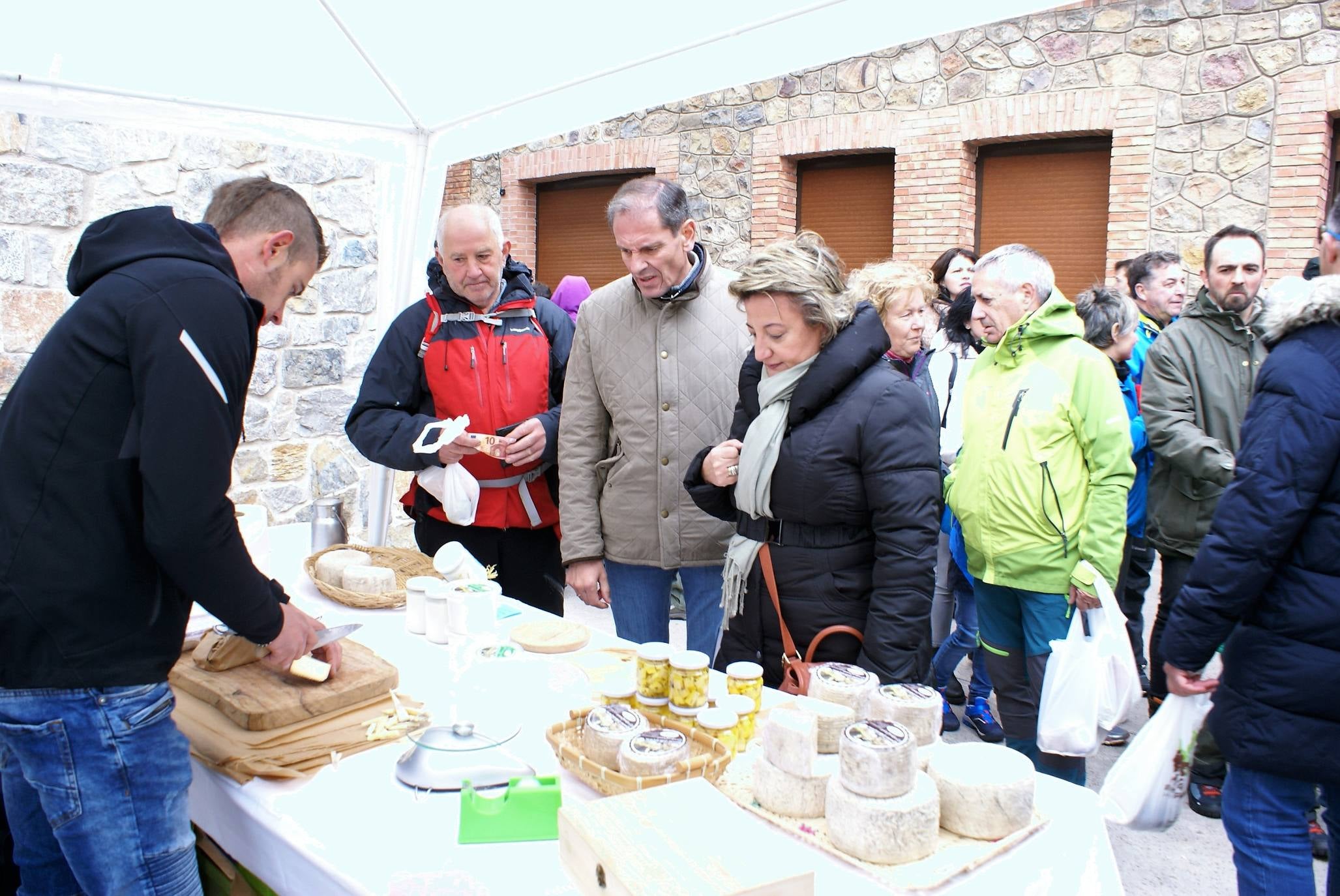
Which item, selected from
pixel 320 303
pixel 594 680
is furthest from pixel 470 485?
pixel 320 303

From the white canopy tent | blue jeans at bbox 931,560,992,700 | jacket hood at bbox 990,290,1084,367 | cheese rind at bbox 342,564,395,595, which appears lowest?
blue jeans at bbox 931,560,992,700

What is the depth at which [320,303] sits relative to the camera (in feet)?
15.5

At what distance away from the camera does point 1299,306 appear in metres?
1.90

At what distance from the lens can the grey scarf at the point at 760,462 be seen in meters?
2.25

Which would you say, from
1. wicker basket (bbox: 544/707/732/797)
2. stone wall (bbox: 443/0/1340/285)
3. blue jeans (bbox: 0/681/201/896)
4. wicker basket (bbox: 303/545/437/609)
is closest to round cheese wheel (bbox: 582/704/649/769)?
wicker basket (bbox: 544/707/732/797)

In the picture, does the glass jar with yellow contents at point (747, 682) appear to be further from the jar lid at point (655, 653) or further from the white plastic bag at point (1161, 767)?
the white plastic bag at point (1161, 767)

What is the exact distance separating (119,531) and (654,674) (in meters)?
0.90

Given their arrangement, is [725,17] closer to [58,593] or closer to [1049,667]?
[1049,667]

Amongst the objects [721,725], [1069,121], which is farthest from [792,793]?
[1069,121]

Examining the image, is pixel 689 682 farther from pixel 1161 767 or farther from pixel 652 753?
pixel 1161 767

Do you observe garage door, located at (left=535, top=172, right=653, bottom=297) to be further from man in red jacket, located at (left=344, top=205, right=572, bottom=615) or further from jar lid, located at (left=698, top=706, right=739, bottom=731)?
jar lid, located at (left=698, top=706, right=739, bottom=731)

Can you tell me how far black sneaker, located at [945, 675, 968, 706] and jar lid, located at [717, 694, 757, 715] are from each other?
8.84 ft

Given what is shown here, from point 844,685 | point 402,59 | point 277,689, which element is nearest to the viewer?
point 844,685

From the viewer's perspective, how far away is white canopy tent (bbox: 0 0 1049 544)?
2.74 meters
